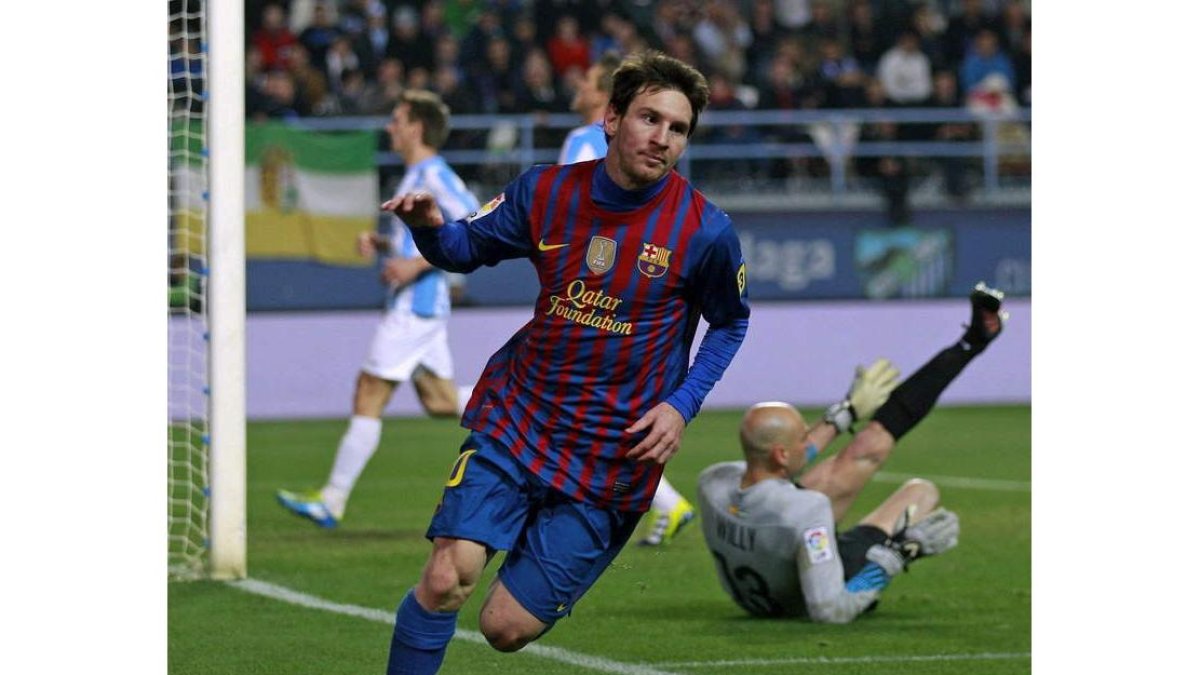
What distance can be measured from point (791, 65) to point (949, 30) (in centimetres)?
201

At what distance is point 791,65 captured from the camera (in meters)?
22.4

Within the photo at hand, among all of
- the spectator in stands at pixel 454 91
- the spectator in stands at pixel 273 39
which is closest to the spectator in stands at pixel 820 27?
the spectator in stands at pixel 454 91

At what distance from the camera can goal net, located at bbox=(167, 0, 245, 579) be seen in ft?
27.9

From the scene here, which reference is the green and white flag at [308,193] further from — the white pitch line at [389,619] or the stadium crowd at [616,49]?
the white pitch line at [389,619]

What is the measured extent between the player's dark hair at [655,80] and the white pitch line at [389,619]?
7.11 feet

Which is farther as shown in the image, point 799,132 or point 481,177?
point 799,132

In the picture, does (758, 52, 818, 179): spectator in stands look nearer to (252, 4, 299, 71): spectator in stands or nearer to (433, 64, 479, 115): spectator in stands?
→ (433, 64, 479, 115): spectator in stands

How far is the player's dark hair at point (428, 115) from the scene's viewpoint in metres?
10.4

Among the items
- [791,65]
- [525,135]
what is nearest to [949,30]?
[791,65]

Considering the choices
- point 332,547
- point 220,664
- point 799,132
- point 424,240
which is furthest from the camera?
point 799,132

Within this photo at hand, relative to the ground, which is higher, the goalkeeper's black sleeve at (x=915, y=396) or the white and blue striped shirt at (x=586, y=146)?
the white and blue striped shirt at (x=586, y=146)

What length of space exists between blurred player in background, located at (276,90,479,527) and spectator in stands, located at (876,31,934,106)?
12657 mm
